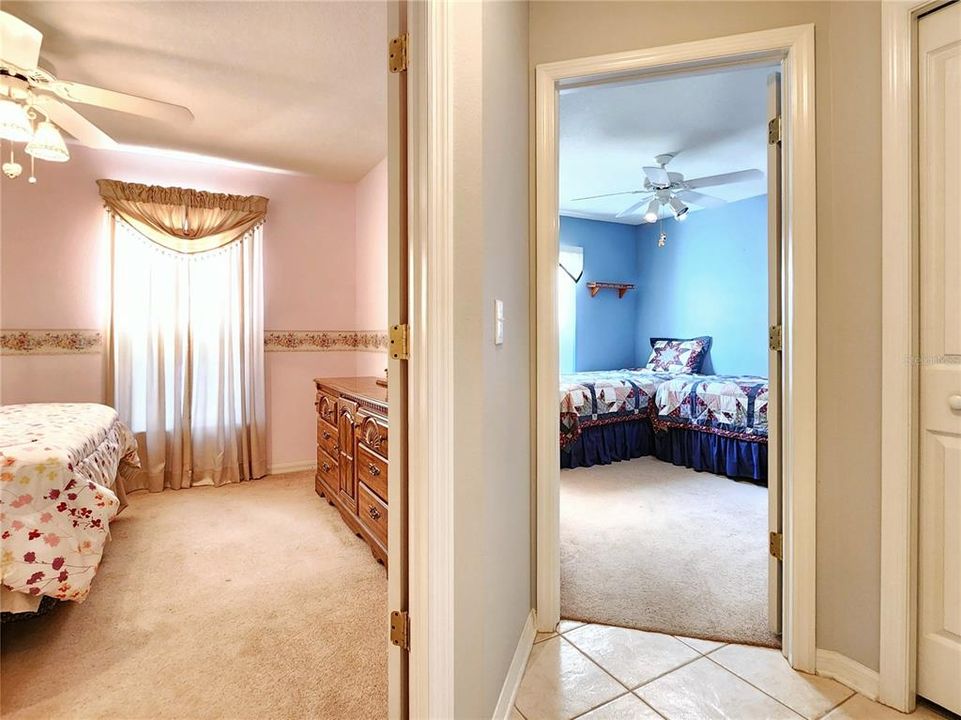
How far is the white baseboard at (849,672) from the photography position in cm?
152

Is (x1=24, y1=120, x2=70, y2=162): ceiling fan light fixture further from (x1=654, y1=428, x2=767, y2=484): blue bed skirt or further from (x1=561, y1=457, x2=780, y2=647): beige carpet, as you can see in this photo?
(x1=654, y1=428, x2=767, y2=484): blue bed skirt

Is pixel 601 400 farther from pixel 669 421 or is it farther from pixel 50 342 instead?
pixel 50 342

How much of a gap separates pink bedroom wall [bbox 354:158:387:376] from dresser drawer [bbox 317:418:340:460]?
75 cm

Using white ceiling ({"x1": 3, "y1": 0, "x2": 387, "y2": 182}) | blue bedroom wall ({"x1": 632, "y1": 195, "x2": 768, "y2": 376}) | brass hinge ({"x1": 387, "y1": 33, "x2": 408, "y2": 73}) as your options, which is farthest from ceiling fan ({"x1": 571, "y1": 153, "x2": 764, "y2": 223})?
brass hinge ({"x1": 387, "y1": 33, "x2": 408, "y2": 73})

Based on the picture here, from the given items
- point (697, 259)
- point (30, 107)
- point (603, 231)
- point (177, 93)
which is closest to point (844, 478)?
point (30, 107)

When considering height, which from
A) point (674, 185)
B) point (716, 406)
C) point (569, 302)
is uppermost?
point (674, 185)

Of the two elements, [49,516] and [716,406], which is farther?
[716,406]

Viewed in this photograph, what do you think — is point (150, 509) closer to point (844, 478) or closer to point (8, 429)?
point (8, 429)

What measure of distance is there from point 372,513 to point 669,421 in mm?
3048

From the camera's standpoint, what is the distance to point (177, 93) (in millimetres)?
2830

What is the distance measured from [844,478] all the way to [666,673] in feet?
2.82

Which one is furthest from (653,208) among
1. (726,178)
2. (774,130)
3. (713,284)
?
(774,130)

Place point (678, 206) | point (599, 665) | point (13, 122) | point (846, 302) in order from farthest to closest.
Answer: point (678, 206)
point (13, 122)
point (599, 665)
point (846, 302)

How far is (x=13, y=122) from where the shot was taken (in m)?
1.91
